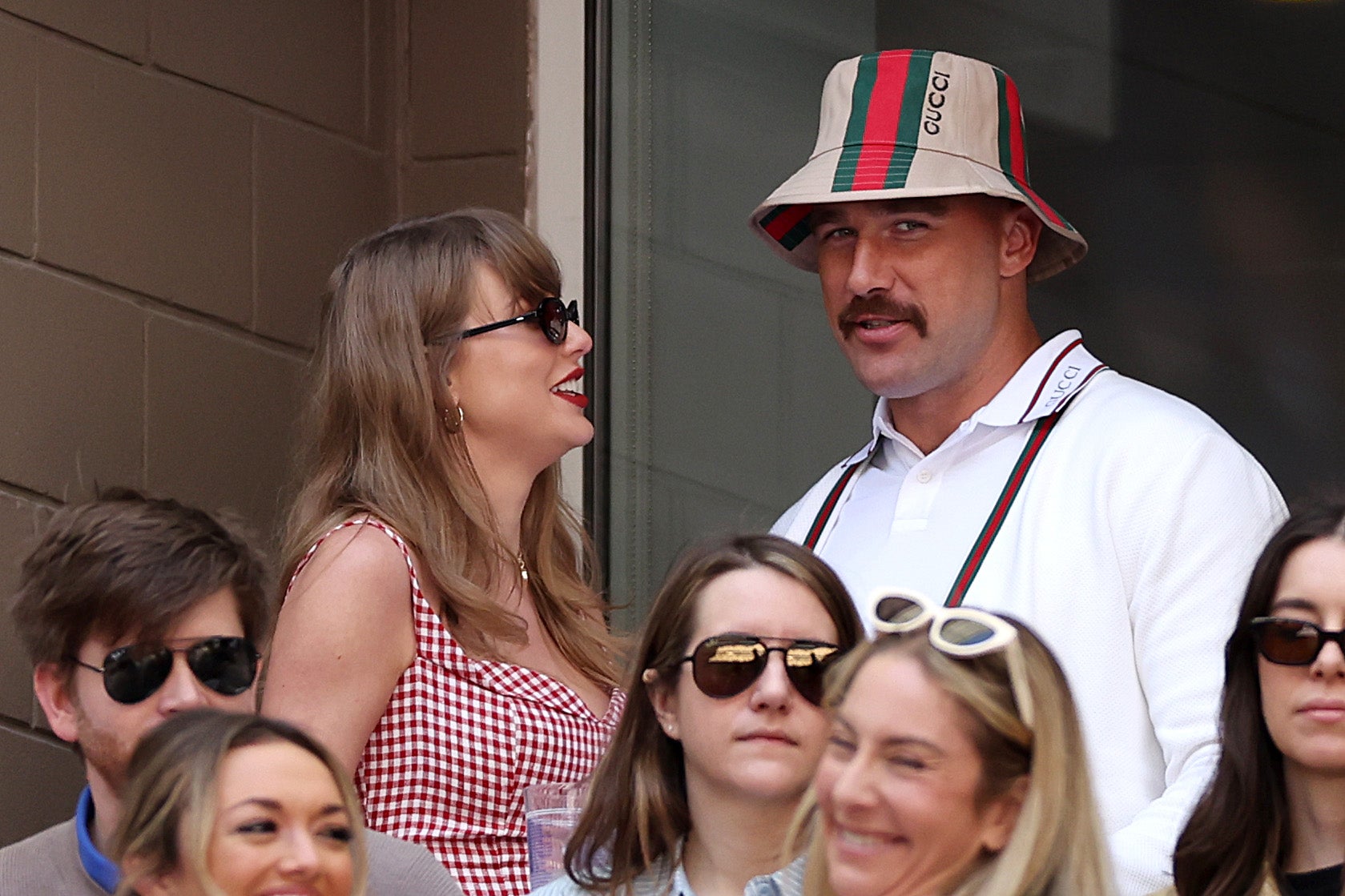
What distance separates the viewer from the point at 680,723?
2752 mm

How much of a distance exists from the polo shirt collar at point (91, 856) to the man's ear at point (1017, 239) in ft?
5.82

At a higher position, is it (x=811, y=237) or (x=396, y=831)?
(x=811, y=237)

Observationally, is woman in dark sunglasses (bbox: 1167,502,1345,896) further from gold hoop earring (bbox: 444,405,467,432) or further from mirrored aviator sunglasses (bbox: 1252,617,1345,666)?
gold hoop earring (bbox: 444,405,467,432)

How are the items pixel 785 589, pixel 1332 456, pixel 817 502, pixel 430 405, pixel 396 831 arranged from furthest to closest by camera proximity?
pixel 1332 456, pixel 817 502, pixel 430 405, pixel 396 831, pixel 785 589

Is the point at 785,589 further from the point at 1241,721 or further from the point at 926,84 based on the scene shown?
the point at 926,84

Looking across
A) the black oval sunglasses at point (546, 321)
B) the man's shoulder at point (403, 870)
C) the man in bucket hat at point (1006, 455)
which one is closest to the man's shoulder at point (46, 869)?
the man's shoulder at point (403, 870)

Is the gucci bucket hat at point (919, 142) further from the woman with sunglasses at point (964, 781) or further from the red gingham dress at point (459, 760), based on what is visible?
the woman with sunglasses at point (964, 781)

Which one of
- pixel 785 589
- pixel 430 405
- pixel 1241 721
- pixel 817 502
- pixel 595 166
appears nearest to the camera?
pixel 1241 721

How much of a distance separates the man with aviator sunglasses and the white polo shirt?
954mm

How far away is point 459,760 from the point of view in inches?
128

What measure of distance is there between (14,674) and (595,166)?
167 cm

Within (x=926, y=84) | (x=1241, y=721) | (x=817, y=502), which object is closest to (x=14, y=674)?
(x=817, y=502)

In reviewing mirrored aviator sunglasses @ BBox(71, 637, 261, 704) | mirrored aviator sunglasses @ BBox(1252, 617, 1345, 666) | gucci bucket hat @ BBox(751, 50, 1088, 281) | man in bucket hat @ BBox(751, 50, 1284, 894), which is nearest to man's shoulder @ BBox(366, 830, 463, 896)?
mirrored aviator sunglasses @ BBox(71, 637, 261, 704)

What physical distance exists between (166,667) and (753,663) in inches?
30.1
